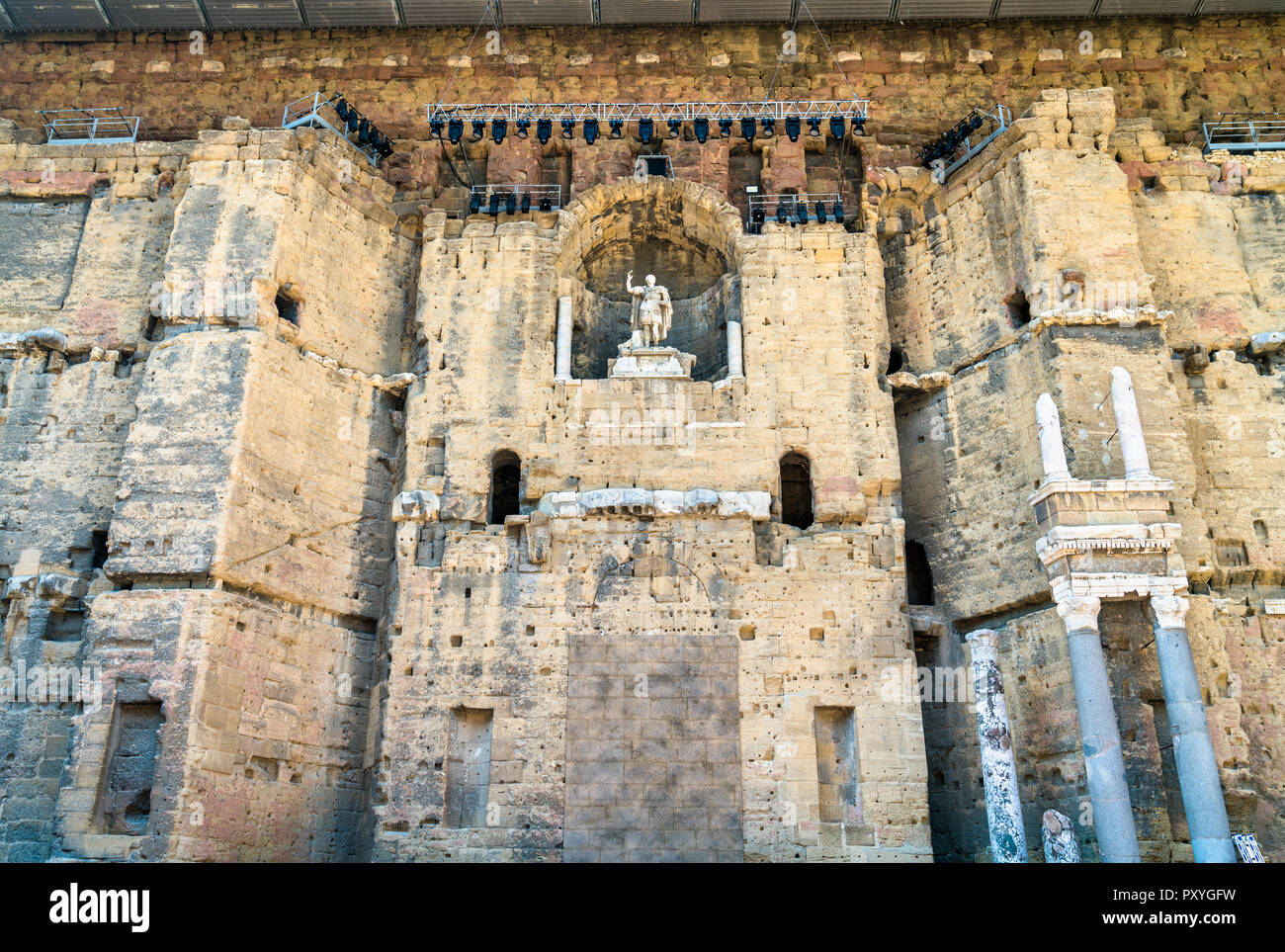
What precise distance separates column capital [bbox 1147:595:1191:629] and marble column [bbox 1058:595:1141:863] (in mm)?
751

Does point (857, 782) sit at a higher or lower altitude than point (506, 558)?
lower

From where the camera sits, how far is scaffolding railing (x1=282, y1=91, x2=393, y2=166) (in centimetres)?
2145

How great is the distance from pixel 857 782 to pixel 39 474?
13.4 m

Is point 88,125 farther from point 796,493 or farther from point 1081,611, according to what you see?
point 1081,611

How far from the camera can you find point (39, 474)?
1781cm

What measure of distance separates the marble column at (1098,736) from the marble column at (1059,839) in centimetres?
35

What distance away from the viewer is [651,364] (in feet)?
62.2

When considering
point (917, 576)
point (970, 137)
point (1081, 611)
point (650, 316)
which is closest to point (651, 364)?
point (650, 316)

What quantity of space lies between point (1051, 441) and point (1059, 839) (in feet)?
17.8

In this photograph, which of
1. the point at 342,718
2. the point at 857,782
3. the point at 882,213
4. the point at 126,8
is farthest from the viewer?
the point at 126,8

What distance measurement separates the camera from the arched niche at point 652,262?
2038 cm

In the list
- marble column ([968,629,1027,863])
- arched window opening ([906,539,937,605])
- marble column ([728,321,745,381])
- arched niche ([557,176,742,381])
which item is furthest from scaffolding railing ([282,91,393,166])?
marble column ([968,629,1027,863])
